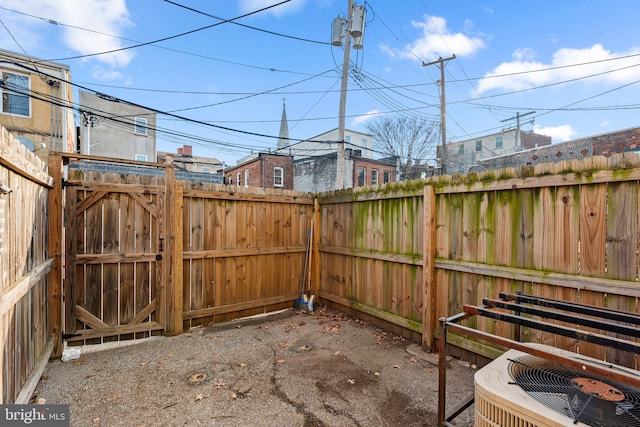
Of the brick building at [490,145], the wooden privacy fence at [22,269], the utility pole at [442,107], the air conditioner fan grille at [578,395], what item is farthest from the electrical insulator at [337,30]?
the brick building at [490,145]

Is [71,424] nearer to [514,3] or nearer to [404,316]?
[404,316]

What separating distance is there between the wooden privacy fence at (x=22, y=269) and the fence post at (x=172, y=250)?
1150mm

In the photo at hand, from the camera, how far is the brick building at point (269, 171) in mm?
17906

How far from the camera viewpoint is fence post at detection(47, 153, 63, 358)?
3.23 meters

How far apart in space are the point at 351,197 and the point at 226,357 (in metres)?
2.80

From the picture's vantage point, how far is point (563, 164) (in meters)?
2.58

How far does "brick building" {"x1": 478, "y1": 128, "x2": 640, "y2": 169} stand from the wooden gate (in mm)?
11005

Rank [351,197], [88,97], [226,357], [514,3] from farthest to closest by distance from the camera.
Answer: [88,97] < [514,3] < [351,197] < [226,357]

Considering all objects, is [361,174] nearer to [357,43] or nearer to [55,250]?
[357,43]

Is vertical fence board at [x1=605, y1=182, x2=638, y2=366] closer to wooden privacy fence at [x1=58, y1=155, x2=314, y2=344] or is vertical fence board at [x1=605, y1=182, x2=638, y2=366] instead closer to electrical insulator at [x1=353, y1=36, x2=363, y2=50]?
wooden privacy fence at [x1=58, y1=155, x2=314, y2=344]

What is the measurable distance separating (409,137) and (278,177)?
1264cm

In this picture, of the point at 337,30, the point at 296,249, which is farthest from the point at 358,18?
the point at 296,249

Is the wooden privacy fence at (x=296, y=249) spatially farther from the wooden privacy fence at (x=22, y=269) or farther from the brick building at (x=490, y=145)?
the brick building at (x=490, y=145)

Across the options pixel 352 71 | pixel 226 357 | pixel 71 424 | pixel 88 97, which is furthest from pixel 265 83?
pixel 88 97
